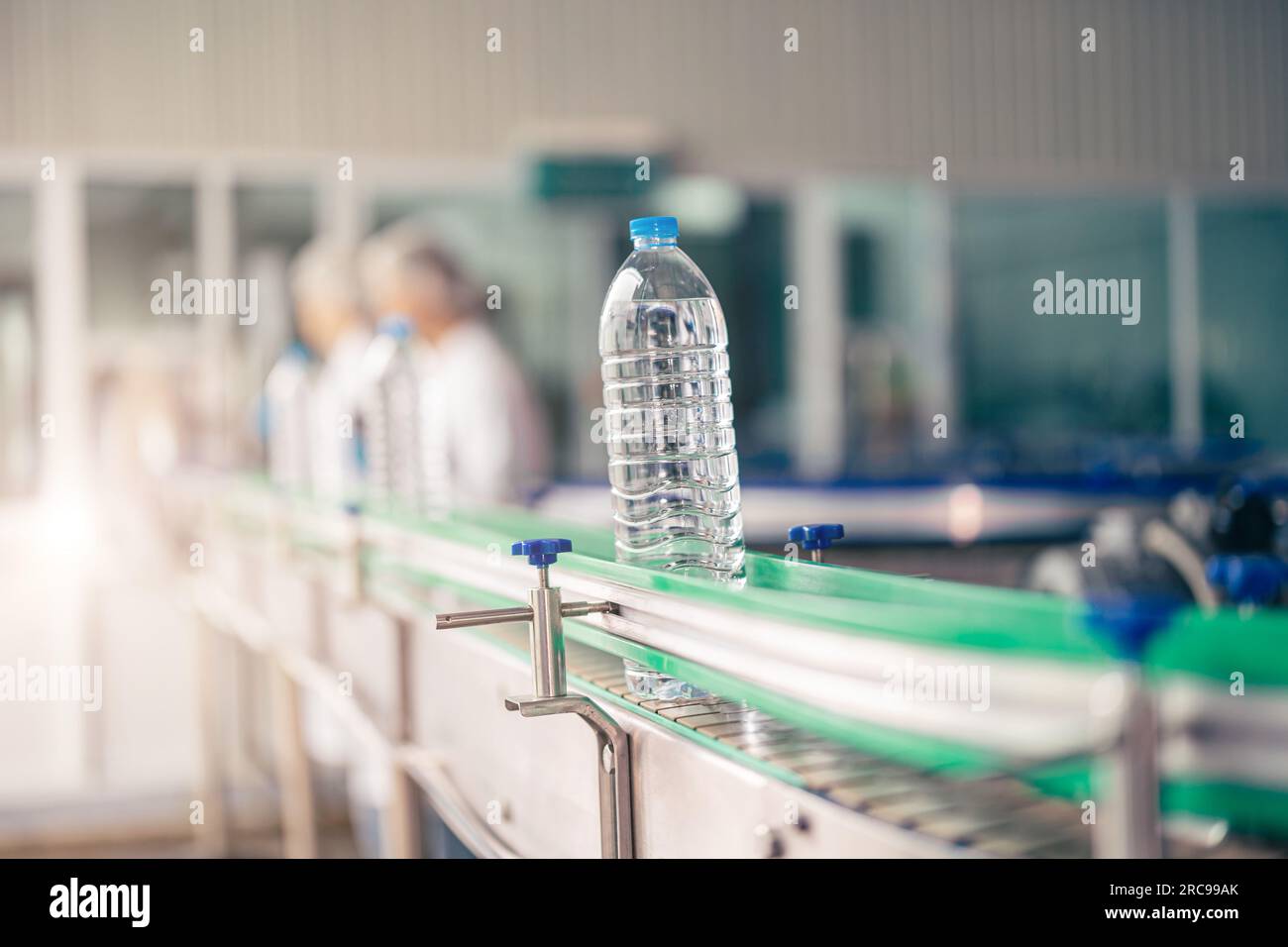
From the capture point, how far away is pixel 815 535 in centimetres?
122

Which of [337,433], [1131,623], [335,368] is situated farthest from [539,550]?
[335,368]

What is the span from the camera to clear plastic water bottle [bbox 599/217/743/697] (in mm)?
1249

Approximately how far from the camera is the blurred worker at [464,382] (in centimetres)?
317

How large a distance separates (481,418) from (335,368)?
2.26ft

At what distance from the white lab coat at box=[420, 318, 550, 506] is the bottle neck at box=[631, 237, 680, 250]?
189 cm

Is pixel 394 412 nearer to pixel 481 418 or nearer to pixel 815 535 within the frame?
pixel 481 418

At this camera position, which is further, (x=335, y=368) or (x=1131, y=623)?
(x=335, y=368)

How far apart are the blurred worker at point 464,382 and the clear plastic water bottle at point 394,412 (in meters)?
0.53

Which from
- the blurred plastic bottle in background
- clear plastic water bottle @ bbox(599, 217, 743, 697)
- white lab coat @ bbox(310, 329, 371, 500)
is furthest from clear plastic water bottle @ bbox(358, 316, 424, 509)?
clear plastic water bottle @ bbox(599, 217, 743, 697)

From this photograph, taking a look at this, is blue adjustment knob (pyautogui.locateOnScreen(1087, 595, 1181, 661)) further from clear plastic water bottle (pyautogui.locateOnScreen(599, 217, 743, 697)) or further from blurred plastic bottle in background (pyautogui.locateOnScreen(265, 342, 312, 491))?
blurred plastic bottle in background (pyautogui.locateOnScreen(265, 342, 312, 491))

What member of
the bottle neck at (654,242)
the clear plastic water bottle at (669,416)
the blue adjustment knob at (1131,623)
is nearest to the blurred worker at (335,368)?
the clear plastic water bottle at (669,416)

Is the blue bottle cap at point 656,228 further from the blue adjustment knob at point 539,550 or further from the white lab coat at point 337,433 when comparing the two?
the white lab coat at point 337,433
